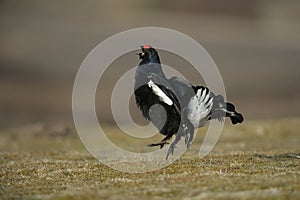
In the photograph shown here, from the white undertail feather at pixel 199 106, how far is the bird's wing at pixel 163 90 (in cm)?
42

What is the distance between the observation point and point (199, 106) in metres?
16.0

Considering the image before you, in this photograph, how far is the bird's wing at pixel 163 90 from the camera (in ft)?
51.2

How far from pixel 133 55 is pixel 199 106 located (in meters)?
59.0

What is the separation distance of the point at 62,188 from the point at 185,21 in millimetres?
93613

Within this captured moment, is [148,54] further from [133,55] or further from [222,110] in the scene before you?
[133,55]

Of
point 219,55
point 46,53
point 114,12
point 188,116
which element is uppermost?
point 114,12

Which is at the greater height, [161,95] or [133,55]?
[133,55]

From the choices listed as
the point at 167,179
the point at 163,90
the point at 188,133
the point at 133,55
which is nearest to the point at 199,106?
the point at 188,133

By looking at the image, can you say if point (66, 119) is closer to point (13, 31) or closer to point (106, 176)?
point (106, 176)

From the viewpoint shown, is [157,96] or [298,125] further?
[298,125]

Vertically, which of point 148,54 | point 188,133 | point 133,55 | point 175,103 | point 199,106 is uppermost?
point 133,55

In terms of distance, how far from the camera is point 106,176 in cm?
1540

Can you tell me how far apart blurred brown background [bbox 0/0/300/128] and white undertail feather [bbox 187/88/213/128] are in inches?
1210

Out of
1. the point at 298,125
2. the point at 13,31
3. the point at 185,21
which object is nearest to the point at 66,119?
the point at 298,125
